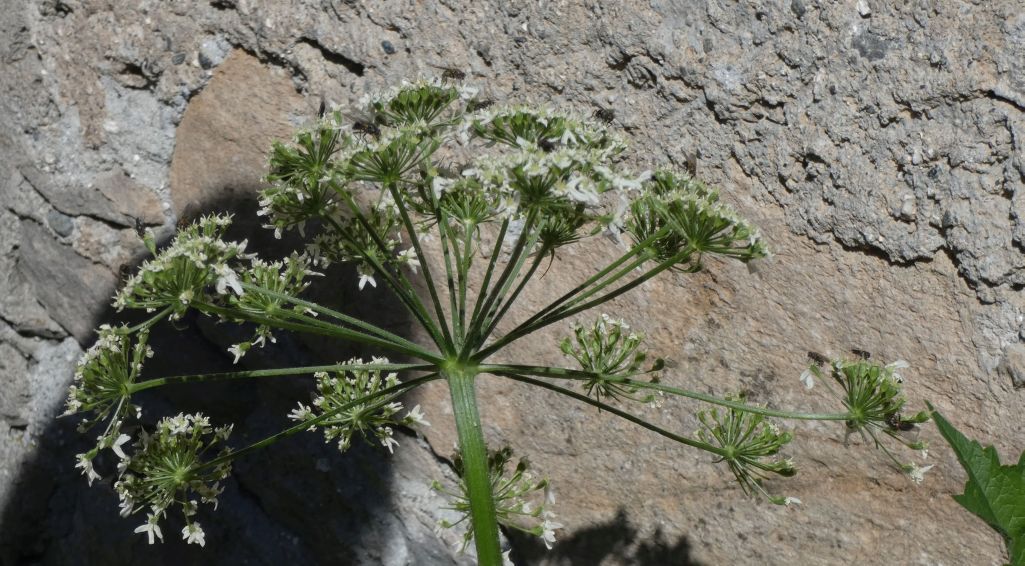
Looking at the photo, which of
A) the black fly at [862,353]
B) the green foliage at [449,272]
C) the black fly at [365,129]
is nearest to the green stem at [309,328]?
the green foliage at [449,272]

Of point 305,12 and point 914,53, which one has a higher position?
point 914,53

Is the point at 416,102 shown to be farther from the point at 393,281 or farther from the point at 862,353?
the point at 862,353

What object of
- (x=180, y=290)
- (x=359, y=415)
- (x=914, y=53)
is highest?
(x=914, y=53)

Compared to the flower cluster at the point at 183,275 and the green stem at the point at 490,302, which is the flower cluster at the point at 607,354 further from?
the flower cluster at the point at 183,275

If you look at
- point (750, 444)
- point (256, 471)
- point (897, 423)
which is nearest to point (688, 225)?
point (750, 444)

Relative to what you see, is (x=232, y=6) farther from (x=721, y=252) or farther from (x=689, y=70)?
(x=721, y=252)

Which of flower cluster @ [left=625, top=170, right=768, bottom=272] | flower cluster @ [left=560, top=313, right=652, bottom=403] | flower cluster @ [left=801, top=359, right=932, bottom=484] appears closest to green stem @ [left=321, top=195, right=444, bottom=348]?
flower cluster @ [left=560, top=313, right=652, bottom=403]

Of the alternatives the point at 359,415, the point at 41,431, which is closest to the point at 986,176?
the point at 359,415
